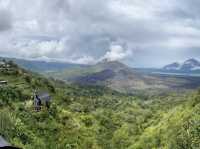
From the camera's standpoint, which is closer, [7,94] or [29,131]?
[29,131]

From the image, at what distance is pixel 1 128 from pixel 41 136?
35.7 metres

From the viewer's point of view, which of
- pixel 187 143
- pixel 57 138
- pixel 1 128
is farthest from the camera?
pixel 57 138

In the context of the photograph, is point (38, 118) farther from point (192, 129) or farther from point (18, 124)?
point (192, 129)

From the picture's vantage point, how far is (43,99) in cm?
15762

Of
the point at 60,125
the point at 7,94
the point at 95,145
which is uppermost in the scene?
the point at 7,94

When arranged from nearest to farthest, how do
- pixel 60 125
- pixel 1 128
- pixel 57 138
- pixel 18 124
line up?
pixel 1 128 < pixel 18 124 < pixel 57 138 < pixel 60 125

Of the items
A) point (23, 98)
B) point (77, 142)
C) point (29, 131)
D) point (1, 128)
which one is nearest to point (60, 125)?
point (77, 142)

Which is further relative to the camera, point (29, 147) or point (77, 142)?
point (77, 142)

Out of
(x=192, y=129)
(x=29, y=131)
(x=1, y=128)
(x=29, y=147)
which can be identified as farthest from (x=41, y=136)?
(x=192, y=129)

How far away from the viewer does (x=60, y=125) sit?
506 feet

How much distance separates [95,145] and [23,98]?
114ft

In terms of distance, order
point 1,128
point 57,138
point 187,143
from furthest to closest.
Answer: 1. point 57,138
2. point 187,143
3. point 1,128

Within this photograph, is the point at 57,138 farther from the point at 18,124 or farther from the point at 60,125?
the point at 18,124

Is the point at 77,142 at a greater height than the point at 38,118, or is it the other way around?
the point at 38,118
